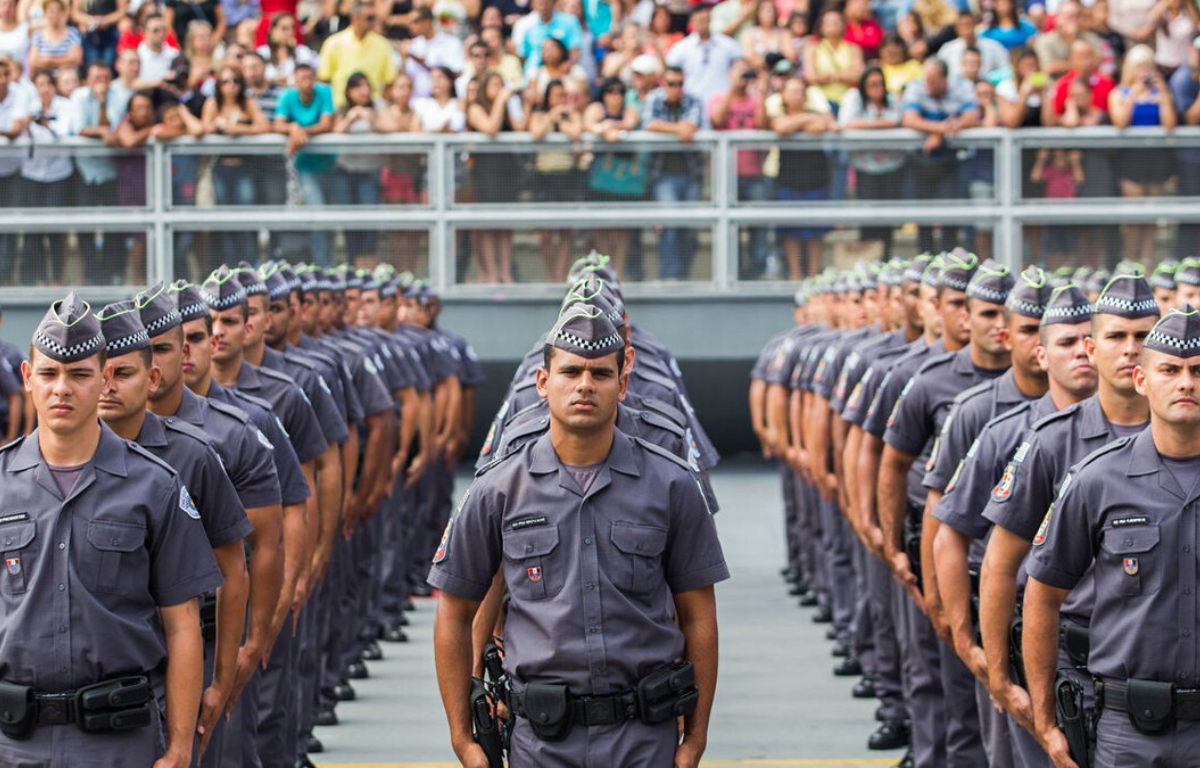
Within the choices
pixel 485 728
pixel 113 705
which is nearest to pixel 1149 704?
pixel 485 728

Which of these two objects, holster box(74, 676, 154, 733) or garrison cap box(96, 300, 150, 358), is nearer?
holster box(74, 676, 154, 733)

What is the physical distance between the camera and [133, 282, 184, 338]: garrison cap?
684 cm

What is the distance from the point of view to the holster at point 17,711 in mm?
5238

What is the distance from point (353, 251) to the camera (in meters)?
17.7

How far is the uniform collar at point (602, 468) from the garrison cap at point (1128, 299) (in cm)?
168

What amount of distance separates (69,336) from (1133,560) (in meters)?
2.92

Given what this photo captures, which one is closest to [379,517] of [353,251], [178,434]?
[353,251]

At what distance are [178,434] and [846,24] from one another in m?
14.1

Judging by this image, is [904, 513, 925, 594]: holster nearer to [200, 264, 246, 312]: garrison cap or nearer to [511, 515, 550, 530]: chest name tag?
[200, 264, 246, 312]: garrison cap

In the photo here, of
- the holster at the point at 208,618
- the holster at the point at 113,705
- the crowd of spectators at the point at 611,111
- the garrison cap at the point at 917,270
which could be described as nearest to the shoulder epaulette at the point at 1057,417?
the holster at the point at 208,618

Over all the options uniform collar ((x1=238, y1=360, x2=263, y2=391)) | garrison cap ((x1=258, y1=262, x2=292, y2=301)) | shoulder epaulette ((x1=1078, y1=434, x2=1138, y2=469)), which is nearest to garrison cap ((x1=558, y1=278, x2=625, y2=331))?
shoulder epaulette ((x1=1078, y1=434, x2=1138, y2=469))

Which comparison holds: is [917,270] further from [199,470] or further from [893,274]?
[199,470]

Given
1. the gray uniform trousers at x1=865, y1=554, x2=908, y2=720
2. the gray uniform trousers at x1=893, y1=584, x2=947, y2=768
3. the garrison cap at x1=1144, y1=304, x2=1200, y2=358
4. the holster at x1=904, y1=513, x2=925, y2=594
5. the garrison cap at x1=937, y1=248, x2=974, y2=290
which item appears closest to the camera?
the garrison cap at x1=1144, y1=304, x2=1200, y2=358

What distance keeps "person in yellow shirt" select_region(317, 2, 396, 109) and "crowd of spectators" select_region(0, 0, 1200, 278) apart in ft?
0.06
